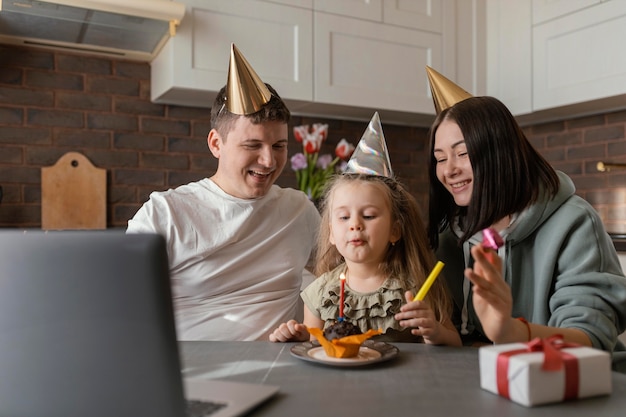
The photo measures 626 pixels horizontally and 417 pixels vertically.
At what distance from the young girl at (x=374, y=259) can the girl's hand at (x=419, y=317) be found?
23 cm

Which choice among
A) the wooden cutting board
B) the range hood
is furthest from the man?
the wooden cutting board

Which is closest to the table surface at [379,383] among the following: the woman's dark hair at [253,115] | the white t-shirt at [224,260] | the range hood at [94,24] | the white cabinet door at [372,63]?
the white t-shirt at [224,260]

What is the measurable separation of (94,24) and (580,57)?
199cm

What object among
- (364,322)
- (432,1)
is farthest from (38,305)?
(432,1)

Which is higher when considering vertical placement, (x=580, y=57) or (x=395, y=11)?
(x=395, y=11)

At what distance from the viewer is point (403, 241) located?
A: 5.20 ft

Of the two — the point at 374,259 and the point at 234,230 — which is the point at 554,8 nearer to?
the point at 374,259

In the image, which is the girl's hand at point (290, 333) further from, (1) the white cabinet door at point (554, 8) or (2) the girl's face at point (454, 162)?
(1) the white cabinet door at point (554, 8)

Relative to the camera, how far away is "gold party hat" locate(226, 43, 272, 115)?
167cm

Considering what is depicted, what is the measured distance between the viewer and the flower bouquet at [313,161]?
2680 mm

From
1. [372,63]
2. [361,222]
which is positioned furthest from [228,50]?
[361,222]

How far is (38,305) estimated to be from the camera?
0.62m

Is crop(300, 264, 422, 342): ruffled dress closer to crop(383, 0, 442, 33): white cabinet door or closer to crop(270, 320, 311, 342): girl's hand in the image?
crop(270, 320, 311, 342): girl's hand

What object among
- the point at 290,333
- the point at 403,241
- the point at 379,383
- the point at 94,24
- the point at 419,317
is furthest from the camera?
the point at 94,24
